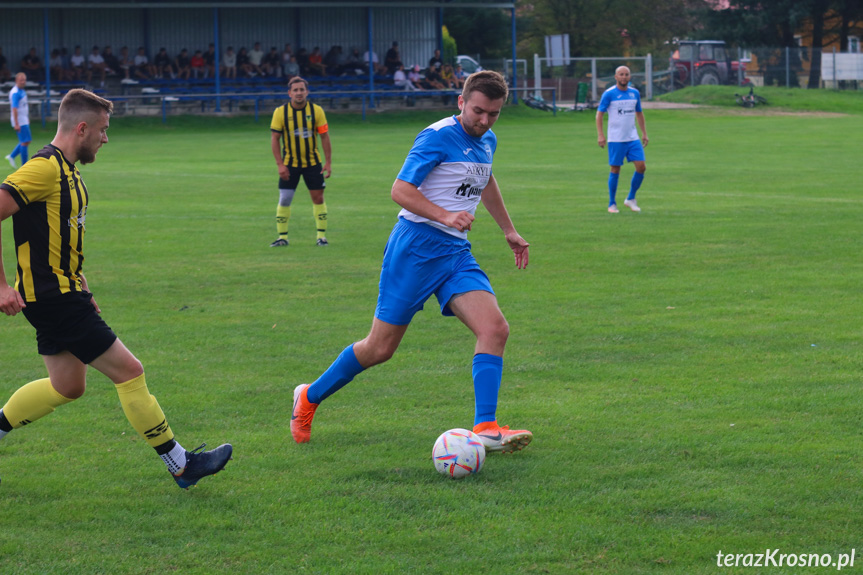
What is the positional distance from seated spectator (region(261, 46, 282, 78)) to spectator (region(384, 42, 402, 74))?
4992mm

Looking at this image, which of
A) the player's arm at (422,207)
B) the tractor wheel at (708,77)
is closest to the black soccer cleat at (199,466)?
the player's arm at (422,207)

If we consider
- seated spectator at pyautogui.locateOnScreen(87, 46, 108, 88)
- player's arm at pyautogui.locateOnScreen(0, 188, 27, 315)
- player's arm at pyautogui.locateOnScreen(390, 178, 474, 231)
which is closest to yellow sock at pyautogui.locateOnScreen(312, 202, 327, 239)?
player's arm at pyautogui.locateOnScreen(390, 178, 474, 231)

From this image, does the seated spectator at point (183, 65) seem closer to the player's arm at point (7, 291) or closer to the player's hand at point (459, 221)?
the player's hand at point (459, 221)

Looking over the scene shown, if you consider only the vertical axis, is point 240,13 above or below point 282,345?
above

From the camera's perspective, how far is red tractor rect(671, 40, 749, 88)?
53031mm

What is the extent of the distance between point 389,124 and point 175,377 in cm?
3388

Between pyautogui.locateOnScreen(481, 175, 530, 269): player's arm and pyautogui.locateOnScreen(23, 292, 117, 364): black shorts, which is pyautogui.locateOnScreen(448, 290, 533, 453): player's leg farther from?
pyautogui.locateOnScreen(23, 292, 117, 364): black shorts

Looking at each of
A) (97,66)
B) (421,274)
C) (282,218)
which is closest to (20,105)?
(282,218)

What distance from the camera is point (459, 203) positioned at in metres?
5.56

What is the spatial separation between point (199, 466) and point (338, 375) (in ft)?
3.24

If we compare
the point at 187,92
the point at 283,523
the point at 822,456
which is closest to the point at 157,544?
the point at 283,523

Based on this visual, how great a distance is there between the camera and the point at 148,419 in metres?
4.89

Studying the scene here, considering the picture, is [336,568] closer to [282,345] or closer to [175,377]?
[175,377]

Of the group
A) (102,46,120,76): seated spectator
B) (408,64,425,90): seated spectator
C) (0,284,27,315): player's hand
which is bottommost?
(0,284,27,315): player's hand
